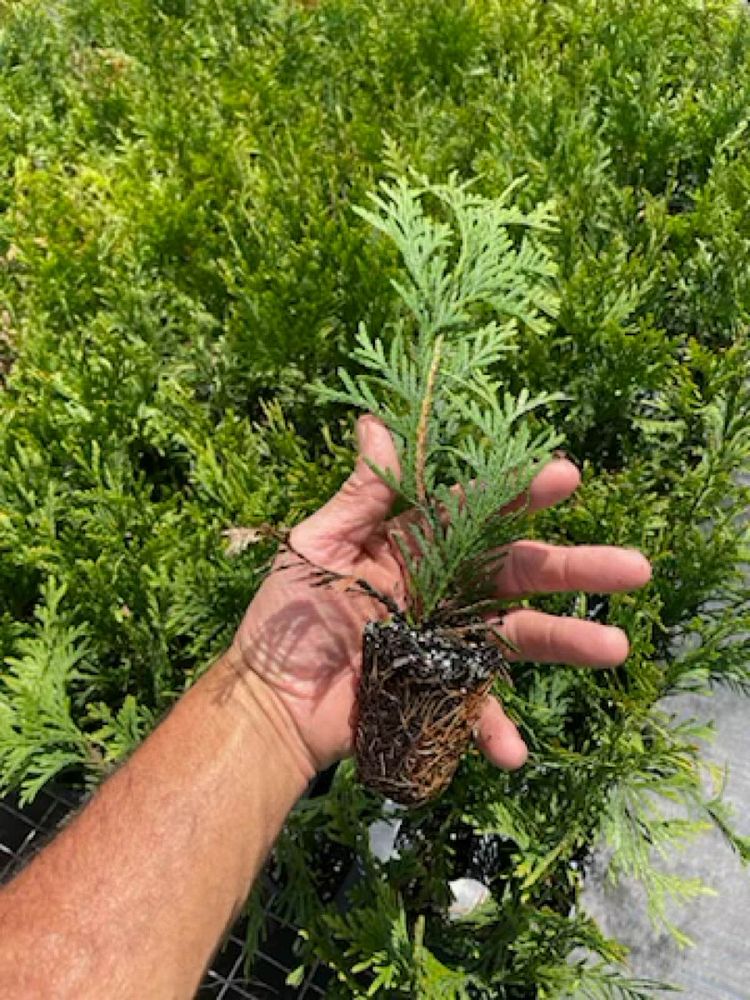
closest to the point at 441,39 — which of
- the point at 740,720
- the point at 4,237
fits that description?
the point at 4,237

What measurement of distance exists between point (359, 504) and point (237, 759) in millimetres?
440

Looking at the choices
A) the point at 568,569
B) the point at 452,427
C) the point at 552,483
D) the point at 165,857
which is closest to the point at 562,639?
the point at 568,569

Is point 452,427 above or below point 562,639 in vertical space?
above

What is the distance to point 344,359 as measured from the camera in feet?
7.80

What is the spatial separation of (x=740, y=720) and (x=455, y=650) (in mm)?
1067

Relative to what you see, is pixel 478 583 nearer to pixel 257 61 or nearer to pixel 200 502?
pixel 200 502

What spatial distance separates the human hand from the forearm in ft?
0.16

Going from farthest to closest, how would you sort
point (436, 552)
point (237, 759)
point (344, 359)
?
1. point (344, 359)
2. point (237, 759)
3. point (436, 552)

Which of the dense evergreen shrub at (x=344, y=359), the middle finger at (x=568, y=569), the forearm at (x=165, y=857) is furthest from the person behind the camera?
the dense evergreen shrub at (x=344, y=359)

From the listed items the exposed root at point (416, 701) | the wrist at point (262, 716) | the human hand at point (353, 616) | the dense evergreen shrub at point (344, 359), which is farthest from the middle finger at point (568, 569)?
the wrist at point (262, 716)

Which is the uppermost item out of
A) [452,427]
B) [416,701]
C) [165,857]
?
[452,427]

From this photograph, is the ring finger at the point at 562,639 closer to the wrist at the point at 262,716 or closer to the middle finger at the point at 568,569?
the middle finger at the point at 568,569

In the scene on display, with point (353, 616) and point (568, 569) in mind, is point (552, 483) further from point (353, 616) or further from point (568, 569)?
point (353, 616)

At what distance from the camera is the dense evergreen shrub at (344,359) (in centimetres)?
175
